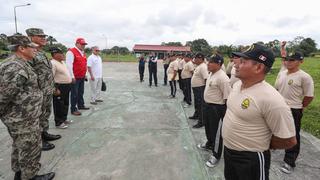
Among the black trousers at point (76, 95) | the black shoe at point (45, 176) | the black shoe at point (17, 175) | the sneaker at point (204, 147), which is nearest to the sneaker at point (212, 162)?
the sneaker at point (204, 147)

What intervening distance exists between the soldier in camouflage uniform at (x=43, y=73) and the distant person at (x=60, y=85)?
0.51 m

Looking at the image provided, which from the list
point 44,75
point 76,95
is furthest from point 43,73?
point 76,95

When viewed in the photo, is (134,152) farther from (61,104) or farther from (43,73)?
(61,104)

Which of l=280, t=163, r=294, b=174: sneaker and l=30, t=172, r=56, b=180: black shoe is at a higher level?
l=30, t=172, r=56, b=180: black shoe

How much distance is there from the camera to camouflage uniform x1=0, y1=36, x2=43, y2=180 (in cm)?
249

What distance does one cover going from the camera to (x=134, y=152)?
3.73 metres

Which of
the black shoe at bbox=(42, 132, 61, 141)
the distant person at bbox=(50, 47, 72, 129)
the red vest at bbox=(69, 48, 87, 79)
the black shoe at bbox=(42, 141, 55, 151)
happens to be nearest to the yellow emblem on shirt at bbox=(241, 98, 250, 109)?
the black shoe at bbox=(42, 141, 55, 151)

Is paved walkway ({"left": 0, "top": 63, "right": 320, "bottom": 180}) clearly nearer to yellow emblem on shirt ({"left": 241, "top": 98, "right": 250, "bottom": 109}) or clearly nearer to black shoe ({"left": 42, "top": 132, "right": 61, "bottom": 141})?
black shoe ({"left": 42, "top": 132, "right": 61, "bottom": 141})

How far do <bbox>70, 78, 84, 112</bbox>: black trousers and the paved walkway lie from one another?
31cm

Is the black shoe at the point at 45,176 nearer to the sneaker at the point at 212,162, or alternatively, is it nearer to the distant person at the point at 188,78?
the sneaker at the point at 212,162

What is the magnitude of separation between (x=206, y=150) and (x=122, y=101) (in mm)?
4164

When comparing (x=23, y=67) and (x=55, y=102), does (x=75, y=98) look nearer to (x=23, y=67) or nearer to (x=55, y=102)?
(x=55, y=102)

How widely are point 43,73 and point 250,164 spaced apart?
332 centimetres

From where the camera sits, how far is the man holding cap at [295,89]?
10.4ft
